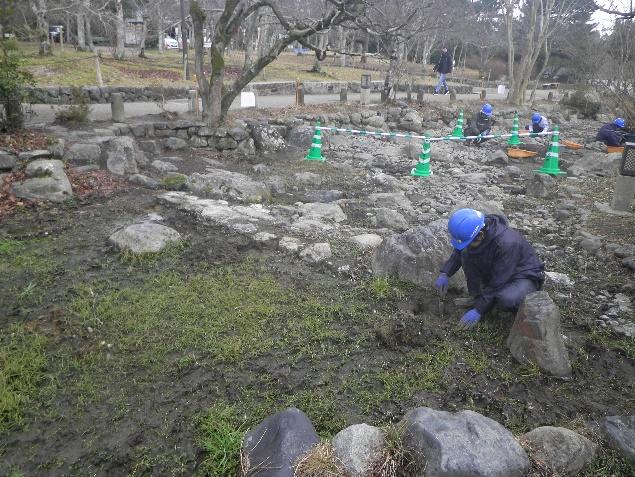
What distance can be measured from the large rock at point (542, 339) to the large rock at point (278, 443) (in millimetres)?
1892

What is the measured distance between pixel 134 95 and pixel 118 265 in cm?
1149

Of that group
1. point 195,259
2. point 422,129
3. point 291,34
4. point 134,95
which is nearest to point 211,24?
point 134,95

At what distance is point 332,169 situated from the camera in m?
10.4

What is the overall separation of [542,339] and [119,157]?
7.03 metres

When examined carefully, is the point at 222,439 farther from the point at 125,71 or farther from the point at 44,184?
the point at 125,71

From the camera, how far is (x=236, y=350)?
3.75 m

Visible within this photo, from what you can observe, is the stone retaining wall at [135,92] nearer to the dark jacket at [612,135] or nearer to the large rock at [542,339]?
the large rock at [542,339]

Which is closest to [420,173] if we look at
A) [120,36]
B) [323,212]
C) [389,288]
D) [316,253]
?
[323,212]

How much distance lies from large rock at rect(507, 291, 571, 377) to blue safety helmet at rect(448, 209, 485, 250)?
685 mm

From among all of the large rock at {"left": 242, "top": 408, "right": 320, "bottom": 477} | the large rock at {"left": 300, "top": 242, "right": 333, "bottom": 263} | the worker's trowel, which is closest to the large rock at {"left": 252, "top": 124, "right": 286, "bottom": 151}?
the large rock at {"left": 300, "top": 242, "right": 333, "bottom": 263}

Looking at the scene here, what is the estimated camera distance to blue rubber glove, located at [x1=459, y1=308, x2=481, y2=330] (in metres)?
4.21

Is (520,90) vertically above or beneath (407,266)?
above

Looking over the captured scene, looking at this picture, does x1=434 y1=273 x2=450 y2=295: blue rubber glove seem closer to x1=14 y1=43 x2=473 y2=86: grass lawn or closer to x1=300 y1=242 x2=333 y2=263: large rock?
x1=300 y1=242 x2=333 y2=263: large rock

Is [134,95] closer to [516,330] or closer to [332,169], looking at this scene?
[332,169]
